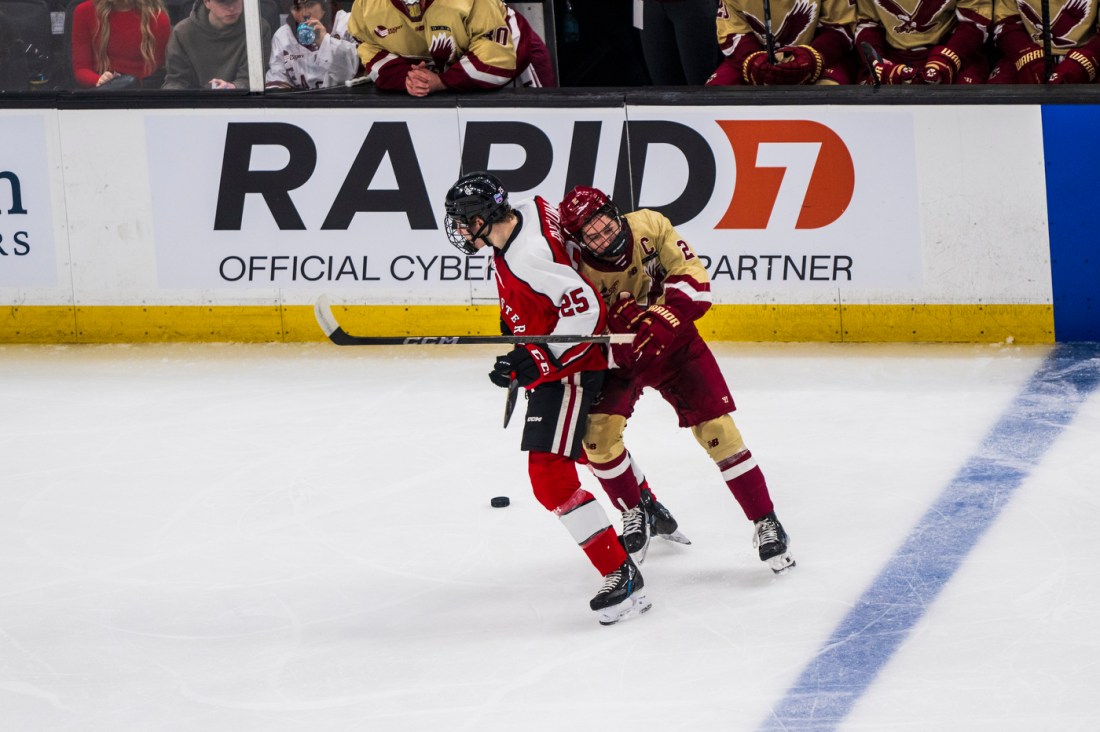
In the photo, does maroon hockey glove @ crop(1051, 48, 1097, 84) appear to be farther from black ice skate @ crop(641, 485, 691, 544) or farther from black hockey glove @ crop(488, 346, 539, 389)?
black hockey glove @ crop(488, 346, 539, 389)

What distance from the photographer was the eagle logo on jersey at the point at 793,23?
6590mm

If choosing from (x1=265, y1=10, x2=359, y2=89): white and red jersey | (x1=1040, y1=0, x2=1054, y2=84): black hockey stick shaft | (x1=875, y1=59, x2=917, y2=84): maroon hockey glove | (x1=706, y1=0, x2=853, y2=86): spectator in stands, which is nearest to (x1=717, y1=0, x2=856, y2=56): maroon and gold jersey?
(x1=706, y1=0, x2=853, y2=86): spectator in stands

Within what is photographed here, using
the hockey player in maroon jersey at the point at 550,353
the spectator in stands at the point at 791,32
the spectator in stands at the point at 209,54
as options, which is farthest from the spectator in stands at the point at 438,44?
the hockey player in maroon jersey at the point at 550,353

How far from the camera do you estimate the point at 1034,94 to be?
590 cm

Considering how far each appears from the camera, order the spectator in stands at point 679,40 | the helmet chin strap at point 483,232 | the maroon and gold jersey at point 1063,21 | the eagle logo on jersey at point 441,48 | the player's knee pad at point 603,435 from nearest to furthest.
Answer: the helmet chin strap at point 483,232
the player's knee pad at point 603,435
the maroon and gold jersey at point 1063,21
the eagle logo on jersey at point 441,48
the spectator in stands at point 679,40

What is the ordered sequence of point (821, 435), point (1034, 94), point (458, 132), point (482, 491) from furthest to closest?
point (458, 132) < point (1034, 94) < point (821, 435) < point (482, 491)

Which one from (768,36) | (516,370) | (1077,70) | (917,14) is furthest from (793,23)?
(516,370)

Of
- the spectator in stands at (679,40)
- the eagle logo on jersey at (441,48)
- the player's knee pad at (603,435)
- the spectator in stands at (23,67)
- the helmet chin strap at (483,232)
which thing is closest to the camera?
the helmet chin strap at (483,232)

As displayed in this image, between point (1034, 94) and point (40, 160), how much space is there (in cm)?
414

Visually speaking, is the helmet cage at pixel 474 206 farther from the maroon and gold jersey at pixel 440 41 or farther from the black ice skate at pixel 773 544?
the maroon and gold jersey at pixel 440 41

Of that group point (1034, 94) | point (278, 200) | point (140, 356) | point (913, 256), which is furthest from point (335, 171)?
point (1034, 94)

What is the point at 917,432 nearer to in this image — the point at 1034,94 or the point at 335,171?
the point at 1034,94

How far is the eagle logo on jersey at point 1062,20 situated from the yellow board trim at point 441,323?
1134mm

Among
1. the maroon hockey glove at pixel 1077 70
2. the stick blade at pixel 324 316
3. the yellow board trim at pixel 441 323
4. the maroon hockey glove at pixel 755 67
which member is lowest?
the yellow board trim at pixel 441 323
